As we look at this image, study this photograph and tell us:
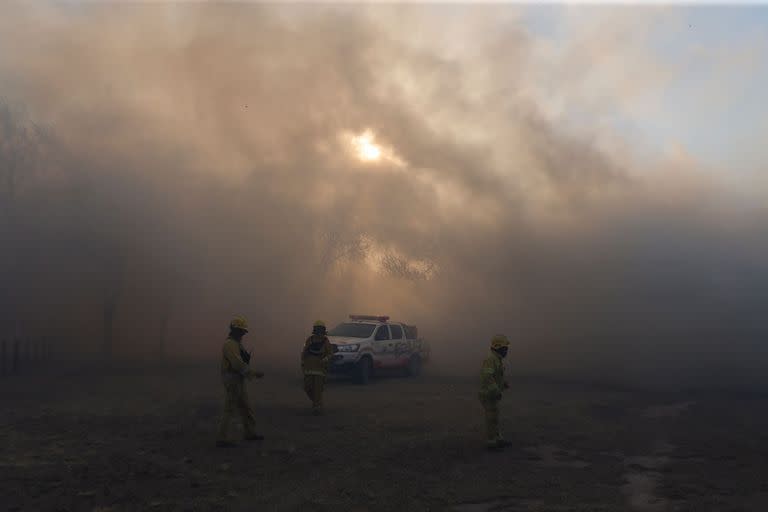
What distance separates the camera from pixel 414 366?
69.4ft

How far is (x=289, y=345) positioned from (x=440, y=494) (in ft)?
83.3

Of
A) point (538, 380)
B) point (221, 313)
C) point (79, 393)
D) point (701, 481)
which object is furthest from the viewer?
point (221, 313)

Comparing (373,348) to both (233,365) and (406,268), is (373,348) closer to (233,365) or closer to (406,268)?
(233,365)

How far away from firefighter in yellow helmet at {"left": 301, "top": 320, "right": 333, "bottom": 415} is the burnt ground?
0.45 m

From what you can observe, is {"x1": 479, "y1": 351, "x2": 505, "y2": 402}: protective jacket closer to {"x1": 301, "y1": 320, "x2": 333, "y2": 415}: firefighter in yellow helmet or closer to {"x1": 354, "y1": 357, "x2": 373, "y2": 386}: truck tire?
{"x1": 301, "y1": 320, "x2": 333, "y2": 415}: firefighter in yellow helmet

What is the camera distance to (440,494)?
7.29 metres

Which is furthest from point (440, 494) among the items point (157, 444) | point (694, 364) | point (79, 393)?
point (694, 364)

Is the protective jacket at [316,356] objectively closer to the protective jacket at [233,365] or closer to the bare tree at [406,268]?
the protective jacket at [233,365]

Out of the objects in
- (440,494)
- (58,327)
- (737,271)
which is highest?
(737,271)

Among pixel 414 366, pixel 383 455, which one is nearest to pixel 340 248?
pixel 414 366

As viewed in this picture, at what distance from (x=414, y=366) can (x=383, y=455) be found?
11961 millimetres

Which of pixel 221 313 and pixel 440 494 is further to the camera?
pixel 221 313

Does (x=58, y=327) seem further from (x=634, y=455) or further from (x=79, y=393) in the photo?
(x=634, y=455)

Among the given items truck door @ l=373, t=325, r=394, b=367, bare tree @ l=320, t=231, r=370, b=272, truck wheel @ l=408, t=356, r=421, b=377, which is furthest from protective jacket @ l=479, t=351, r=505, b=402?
bare tree @ l=320, t=231, r=370, b=272
